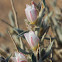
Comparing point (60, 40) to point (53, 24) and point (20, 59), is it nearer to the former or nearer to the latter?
point (53, 24)

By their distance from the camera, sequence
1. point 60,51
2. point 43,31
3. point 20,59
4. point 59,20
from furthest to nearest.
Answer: point 59,20
point 60,51
point 43,31
point 20,59

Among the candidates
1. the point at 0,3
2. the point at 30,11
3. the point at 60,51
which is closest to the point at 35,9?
the point at 30,11

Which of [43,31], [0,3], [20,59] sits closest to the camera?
[20,59]

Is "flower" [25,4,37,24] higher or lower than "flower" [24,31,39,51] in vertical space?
higher

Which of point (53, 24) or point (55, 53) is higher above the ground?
A: point (53, 24)

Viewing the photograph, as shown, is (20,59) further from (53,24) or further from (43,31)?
(53,24)

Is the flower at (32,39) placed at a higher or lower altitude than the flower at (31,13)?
lower

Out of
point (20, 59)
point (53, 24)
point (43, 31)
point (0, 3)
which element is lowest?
point (20, 59)

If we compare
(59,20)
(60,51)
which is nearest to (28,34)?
(60,51)

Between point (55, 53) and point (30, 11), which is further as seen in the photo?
point (55, 53)
